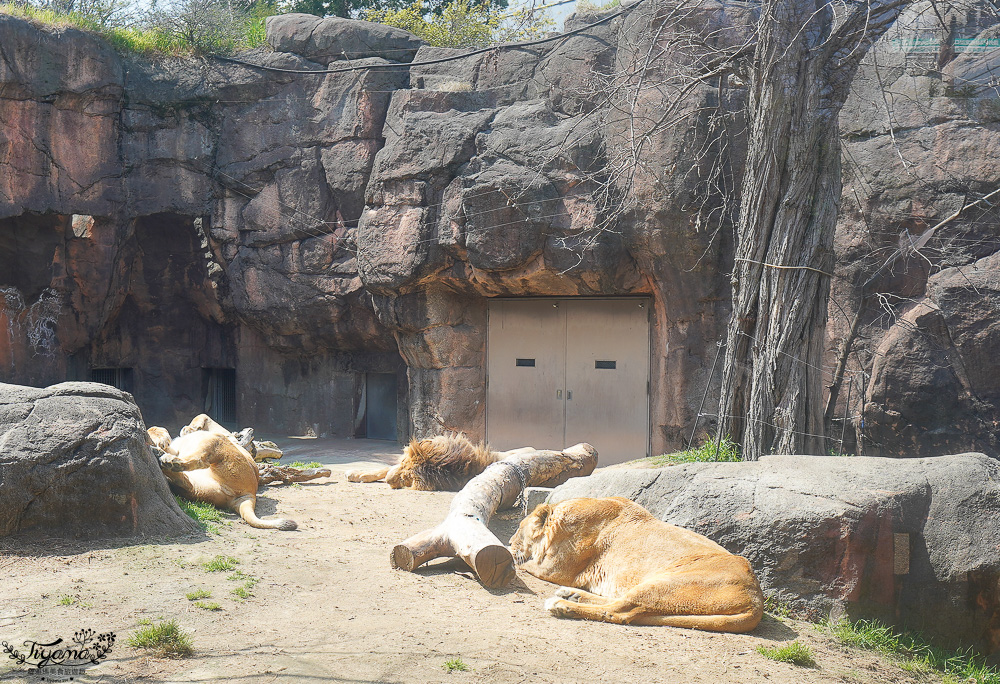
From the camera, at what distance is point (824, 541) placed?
4691 millimetres

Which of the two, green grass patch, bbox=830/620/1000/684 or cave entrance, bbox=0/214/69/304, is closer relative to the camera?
green grass patch, bbox=830/620/1000/684

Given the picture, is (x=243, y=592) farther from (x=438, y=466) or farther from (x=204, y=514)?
(x=438, y=466)

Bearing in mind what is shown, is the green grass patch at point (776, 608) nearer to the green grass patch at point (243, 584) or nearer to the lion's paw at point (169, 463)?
the green grass patch at point (243, 584)

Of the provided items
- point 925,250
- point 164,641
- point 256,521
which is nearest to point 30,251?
point 256,521

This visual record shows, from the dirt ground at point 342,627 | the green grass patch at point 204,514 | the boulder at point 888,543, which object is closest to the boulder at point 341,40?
the green grass patch at point 204,514

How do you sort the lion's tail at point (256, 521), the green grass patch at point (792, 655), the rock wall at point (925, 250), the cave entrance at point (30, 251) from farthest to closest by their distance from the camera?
the cave entrance at point (30, 251) < the rock wall at point (925, 250) < the lion's tail at point (256, 521) < the green grass patch at point (792, 655)

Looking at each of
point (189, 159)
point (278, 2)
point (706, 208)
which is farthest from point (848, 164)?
point (278, 2)

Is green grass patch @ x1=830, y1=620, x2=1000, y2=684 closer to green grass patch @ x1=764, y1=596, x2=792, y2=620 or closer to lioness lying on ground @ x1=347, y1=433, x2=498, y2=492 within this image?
green grass patch @ x1=764, y1=596, x2=792, y2=620

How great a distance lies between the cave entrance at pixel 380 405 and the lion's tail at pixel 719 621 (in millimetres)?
11154

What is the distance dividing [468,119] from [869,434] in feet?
22.0

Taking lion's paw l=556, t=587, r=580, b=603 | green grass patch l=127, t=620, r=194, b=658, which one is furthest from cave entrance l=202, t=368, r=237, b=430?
green grass patch l=127, t=620, r=194, b=658

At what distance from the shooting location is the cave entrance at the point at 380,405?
15.2m

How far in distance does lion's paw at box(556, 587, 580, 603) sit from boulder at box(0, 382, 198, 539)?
304 cm

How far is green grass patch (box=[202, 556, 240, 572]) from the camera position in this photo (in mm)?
5324
